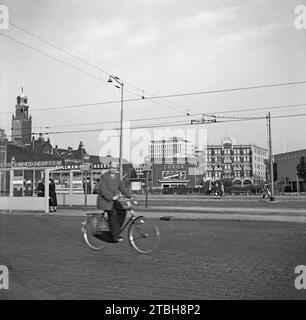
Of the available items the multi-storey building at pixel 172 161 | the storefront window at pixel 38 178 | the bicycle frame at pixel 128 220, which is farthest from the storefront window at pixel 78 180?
the storefront window at pixel 38 178

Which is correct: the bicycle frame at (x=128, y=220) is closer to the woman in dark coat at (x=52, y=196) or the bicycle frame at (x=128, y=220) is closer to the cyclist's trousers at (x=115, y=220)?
the cyclist's trousers at (x=115, y=220)

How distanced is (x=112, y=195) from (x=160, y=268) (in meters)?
1.19

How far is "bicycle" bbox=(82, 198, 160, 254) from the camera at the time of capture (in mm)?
6233

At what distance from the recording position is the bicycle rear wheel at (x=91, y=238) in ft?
21.7

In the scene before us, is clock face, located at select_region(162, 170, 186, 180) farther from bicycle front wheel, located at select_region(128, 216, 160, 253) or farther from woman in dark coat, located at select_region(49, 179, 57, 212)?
woman in dark coat, located at select_region(49, 179, 57, 212)

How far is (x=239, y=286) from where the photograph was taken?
477cm

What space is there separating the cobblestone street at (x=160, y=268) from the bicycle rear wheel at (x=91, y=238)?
129 mm

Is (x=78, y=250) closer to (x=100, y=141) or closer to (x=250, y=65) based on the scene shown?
(x=100, y=141)

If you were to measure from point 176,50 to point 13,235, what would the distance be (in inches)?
261

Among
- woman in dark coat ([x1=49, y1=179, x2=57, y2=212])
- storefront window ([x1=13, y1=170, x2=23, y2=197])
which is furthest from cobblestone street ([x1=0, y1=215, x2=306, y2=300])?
storefront window ([x1=13, y1=170, x2=23, y2=197])

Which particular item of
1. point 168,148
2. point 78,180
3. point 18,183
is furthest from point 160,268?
point 18,183

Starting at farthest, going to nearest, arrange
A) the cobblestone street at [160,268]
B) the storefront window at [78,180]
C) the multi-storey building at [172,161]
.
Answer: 1. the storefront window at [78,180]
2. the multi-storey building at [172,161]
3. the cobblestone street at [160,268]

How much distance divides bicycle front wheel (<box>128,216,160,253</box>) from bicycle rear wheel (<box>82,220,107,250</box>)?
520mm

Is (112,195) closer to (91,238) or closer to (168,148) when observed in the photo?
(168,148)
